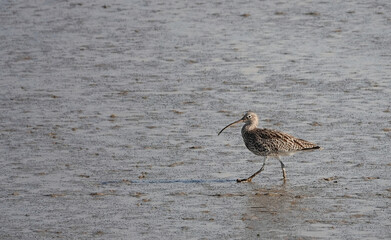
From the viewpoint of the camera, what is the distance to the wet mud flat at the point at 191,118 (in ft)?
34.4

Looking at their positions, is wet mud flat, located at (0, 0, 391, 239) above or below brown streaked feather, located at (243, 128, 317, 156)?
below

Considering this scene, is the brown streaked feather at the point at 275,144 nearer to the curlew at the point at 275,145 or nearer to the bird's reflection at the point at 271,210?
the curlew at the point at 275,145

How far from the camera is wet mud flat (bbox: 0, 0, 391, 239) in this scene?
1048cm

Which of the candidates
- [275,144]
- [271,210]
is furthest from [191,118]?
[271,210]

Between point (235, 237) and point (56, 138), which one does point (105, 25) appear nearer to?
point (56, 138)

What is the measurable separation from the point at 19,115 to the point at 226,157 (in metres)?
4.06

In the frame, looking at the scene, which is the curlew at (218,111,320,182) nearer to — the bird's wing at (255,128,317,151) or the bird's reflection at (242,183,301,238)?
the bird's wing at (255,128,317,151)

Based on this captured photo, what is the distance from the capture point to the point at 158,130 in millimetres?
14633

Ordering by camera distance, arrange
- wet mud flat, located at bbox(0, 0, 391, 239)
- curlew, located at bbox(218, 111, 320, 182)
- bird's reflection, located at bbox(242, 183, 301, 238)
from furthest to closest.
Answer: curlew, located at bbox(218, 111, 320, 182) < wet mud flat, located at bbox(0, 0, 391, 239) < bird's reflection, located at bbox(242, 183, 301, 238)

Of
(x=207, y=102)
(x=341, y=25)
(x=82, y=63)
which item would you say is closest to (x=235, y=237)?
(x=207, y=102)

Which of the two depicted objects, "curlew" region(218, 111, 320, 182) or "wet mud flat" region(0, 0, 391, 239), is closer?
"wet mud flat" region(0, 0, 391, 239)

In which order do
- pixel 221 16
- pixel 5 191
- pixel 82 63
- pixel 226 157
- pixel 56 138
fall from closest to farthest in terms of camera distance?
1. pixel 5 191
2. pixel 226 157
3. pixel 56 138
4. pixel 82 63
5. pixel 221 16

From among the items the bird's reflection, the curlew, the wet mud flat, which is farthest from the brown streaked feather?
the bird's reflection

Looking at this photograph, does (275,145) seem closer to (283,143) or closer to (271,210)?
(283,143)
